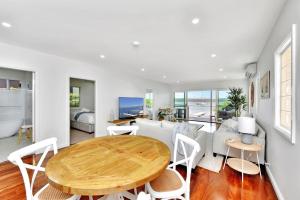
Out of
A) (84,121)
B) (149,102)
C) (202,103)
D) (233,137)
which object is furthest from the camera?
(202,103)

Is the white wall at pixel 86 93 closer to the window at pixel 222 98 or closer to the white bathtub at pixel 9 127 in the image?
the white bathtub at pixel 9 127

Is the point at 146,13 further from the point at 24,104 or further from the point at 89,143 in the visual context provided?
the point at 24,104

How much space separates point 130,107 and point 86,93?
8.99 feet

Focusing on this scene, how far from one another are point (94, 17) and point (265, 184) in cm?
353

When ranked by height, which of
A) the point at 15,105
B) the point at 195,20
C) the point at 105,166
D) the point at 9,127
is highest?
the point at 195,20

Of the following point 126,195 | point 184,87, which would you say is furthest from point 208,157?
point 184,87

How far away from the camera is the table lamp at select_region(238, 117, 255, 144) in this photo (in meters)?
2.33

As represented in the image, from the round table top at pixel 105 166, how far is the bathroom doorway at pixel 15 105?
409cm

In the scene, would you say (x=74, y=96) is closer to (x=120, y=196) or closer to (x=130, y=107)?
(x=130, y=107)

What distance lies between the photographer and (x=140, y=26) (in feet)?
6.82

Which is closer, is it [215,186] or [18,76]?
[215,186]

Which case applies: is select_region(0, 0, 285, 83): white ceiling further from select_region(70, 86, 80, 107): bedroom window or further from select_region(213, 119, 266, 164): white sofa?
select_region(70, 86, 80, 107): bedroom window

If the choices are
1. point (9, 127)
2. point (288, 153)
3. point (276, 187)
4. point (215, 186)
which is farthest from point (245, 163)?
point (9, 127)

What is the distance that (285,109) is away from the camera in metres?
1.85
